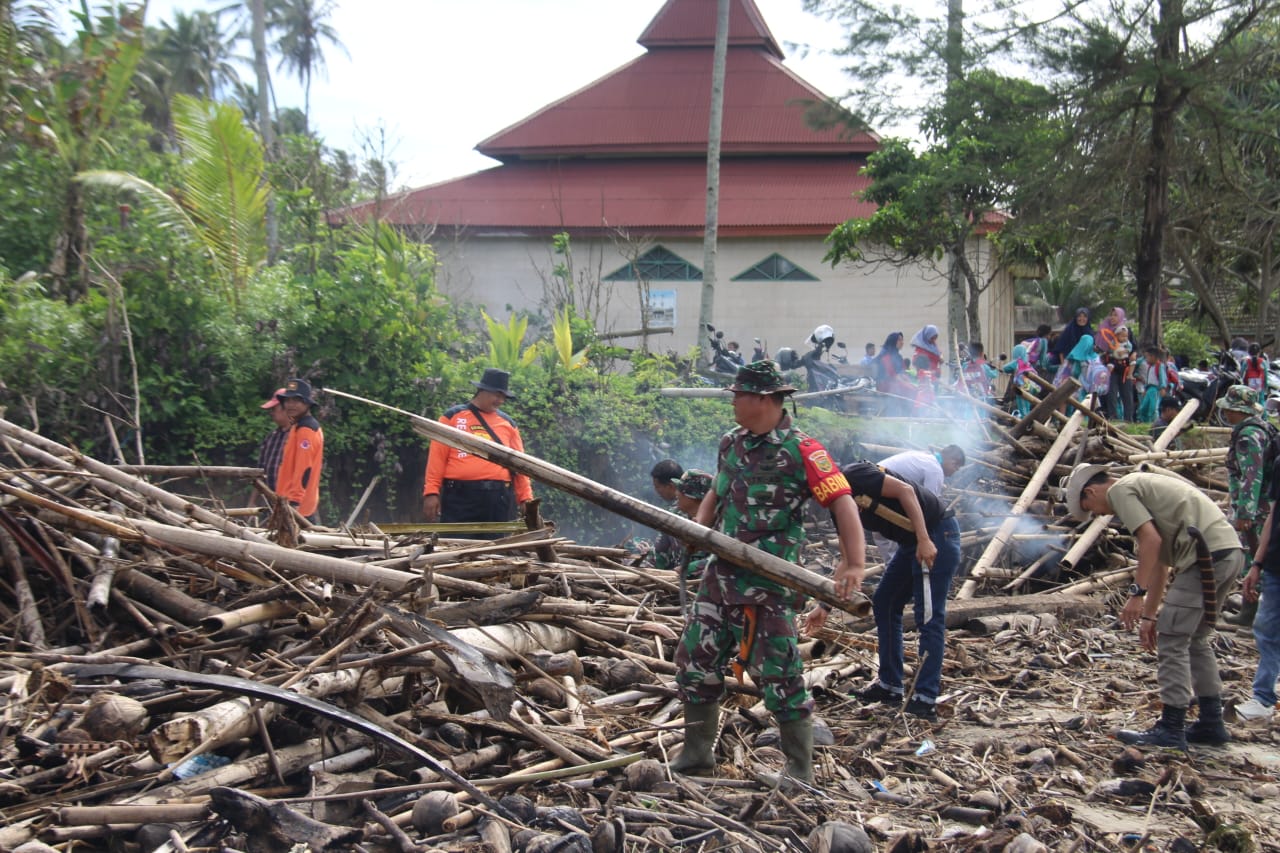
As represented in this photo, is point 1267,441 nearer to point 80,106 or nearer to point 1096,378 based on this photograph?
point 1096,378

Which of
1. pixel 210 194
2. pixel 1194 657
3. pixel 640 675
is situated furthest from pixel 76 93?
pixel 1194 657

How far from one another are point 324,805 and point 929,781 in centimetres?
286

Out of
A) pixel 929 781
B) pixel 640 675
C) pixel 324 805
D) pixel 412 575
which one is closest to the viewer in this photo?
pixel 324 805

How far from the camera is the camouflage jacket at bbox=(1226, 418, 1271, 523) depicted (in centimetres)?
786

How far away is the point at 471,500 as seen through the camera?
304 inches

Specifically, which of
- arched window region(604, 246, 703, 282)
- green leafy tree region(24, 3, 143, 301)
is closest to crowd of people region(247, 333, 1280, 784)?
green leafy tree region(24, 3, 143, 301)

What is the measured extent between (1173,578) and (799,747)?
254 cm

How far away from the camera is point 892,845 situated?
4.20 meters

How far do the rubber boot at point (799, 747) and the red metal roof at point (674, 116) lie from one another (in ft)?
74.7

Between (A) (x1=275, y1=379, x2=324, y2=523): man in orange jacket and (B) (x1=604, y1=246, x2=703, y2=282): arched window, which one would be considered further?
(B) (x1=604, y1=246, x2=703, y2=282): arched window

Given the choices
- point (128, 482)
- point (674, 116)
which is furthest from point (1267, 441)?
point (674, 116)

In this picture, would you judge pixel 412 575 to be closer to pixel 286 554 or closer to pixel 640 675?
pixel 286 554

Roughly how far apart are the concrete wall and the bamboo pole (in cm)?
1346

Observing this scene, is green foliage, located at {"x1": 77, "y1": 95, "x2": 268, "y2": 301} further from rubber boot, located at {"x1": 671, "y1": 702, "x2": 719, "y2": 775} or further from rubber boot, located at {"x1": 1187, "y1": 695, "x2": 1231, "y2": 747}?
rubber boot, located at {"x1": 1187, "y1": 695, "x2": 1231, "y2": 747}
